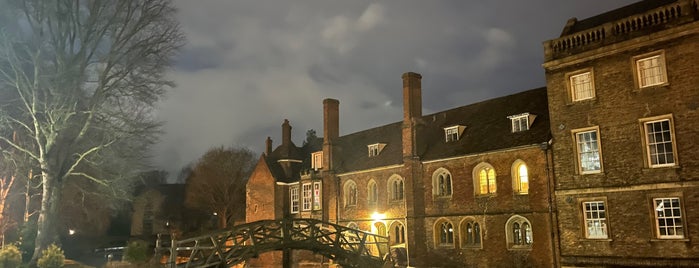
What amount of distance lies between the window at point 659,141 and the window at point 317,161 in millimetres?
23706

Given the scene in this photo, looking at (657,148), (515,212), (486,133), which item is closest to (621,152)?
(657,148)

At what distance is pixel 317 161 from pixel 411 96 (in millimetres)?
11102

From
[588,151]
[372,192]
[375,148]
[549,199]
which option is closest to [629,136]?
[588,151]

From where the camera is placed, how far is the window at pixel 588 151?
21.8 metres

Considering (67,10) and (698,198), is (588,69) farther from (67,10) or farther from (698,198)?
(67,10)

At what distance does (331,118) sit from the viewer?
39.5m

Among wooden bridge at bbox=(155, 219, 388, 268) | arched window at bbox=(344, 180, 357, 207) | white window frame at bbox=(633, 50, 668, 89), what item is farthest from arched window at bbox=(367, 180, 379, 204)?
white window frame at bbox=(633, 50, 668, 89)

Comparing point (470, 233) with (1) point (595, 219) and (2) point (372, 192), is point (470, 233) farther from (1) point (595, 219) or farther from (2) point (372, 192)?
(2) point (372, 192)

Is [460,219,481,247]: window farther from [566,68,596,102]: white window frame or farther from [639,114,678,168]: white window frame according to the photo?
[639,114,678,168]: white window frame

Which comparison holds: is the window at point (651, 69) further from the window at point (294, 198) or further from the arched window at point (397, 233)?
the window at point (294, 198)

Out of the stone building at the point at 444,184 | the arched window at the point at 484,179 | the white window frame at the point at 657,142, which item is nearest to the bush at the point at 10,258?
the stone building at the point at 444,184

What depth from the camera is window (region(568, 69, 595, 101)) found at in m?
22.2

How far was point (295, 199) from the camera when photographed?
1614 inches

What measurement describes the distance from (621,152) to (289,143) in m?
28.3
